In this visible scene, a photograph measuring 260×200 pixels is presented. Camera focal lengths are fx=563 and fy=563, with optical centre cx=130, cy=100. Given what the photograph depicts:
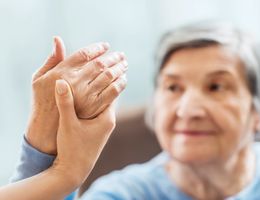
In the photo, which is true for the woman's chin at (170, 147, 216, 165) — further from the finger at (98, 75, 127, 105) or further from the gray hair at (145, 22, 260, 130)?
the finger at (98, 75, 127, 105)

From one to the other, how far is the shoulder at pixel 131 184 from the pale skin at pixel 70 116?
1.70ft

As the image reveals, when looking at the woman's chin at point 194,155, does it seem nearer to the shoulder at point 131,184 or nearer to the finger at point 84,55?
the shoulder at point 131,184

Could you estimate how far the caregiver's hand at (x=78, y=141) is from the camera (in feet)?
2.72

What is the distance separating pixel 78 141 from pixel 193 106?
0.57 metres

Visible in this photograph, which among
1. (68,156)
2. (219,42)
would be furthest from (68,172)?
(219,42)

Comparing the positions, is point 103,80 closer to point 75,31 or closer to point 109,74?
point 109,74

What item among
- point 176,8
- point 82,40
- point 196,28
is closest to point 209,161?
point 196,28

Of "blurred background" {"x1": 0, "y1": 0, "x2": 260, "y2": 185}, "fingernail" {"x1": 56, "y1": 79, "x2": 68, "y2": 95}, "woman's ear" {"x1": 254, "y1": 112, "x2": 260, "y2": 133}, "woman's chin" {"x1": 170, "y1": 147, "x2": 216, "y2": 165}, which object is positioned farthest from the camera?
"blurred background" {"x1": 0, "y1": 0, "x2": 260, "y2": 185}

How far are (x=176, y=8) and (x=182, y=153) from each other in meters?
1.11

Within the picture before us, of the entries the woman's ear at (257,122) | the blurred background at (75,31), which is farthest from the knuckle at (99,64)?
the blurred background at (75,31)

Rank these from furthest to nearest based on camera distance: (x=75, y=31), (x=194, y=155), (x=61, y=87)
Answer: (x=75, y=31), (x=194, y=155), (x=61, y=87)

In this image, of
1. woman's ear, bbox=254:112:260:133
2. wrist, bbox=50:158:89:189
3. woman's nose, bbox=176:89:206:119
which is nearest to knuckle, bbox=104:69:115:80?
wrist, bbox=50:158:89:189

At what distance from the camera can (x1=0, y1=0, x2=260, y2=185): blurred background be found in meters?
2.03

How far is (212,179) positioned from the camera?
1.42m
